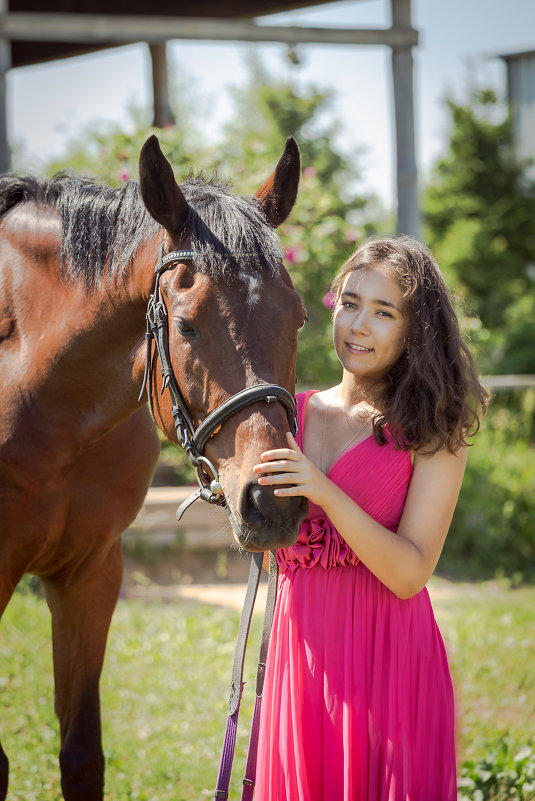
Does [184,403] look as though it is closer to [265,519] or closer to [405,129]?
[265,519]

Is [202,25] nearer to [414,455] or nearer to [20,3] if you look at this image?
[20,3]

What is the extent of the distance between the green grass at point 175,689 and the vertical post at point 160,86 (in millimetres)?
5471

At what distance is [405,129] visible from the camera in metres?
6.18

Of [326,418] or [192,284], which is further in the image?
[326,418]

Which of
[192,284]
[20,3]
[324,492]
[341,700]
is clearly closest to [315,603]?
[341,700]

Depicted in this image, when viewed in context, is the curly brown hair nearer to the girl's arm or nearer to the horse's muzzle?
the girl's arm

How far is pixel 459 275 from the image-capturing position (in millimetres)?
16641

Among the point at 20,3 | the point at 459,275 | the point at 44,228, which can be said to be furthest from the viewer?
the point at 459,275

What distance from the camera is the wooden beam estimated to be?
5.62 meters

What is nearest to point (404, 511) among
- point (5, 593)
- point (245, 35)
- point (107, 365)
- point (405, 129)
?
point (107, 365)

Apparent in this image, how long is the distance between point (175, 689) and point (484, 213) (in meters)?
15.4

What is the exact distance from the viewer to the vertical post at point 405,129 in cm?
610

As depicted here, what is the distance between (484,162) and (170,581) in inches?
556

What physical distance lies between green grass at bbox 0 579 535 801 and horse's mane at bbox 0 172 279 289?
2124 millimetres
